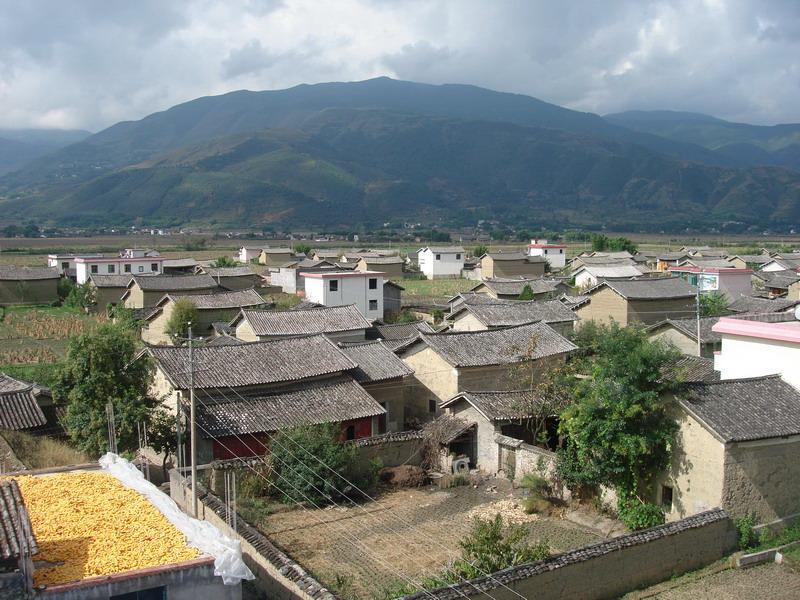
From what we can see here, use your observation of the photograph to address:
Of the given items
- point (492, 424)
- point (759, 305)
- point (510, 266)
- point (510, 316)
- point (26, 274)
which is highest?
point (26, 274)

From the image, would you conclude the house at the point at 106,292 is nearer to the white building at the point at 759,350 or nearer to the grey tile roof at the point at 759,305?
the grey tile roof at the point at 759,305

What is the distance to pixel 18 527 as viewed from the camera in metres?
8.84

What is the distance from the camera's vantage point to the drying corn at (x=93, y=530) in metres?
9.48

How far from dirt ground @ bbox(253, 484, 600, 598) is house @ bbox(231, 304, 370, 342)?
11969 millimetres

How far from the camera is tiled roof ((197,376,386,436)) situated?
19797mm

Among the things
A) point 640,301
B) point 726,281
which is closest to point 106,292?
point 640,301

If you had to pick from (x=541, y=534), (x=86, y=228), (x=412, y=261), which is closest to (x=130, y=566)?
(x=541, y=534)

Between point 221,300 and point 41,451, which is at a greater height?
point 221,300

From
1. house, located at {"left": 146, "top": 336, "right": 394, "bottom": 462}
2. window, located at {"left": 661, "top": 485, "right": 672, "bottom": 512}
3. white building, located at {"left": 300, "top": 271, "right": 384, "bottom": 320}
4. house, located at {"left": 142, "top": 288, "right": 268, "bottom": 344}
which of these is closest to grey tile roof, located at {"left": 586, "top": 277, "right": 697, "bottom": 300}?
white building, located at {"left": 300, "top": 271, "right": 384, "bottom": 320}

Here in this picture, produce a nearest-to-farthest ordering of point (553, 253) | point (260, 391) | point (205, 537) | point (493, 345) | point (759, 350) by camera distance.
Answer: point (205, 537) → point (759, 350) → point (260, 391) → point (493, 345) → point (553, 253)

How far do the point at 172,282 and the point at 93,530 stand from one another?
136 feet

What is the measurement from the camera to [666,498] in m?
16.3

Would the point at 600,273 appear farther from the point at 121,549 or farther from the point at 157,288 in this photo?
the point at 121,549

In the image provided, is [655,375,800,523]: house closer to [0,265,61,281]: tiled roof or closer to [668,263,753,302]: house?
[668,263,753,302]: house
